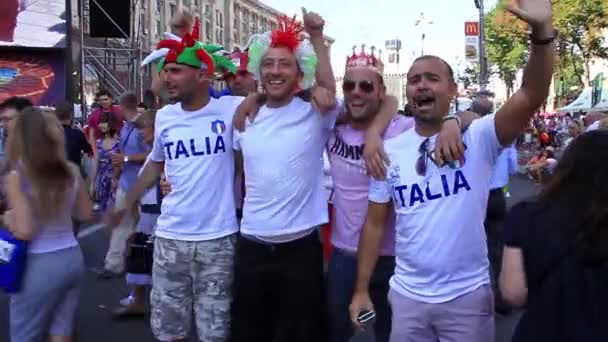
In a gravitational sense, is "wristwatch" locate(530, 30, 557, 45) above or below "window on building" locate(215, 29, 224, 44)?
below

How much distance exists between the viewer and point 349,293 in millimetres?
3779

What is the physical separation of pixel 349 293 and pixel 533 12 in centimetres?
167

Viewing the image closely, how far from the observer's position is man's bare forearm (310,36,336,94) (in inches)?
152

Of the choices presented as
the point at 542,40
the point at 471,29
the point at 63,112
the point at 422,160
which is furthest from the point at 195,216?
the point at 471,29

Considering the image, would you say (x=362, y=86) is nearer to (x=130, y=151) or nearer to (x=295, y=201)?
(x=295, y=201)

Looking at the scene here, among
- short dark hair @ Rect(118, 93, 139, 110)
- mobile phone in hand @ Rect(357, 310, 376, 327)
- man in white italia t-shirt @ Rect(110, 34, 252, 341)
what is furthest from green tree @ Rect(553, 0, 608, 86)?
mobile phone in hand @ Rect(357, 310, 376, 327)

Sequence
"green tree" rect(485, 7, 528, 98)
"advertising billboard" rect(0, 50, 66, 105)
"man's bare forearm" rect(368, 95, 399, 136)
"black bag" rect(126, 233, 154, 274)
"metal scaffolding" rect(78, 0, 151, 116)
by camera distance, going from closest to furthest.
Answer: "man's bare forearm" rect(368, 95, 399, 136) → "black bag" rect(126, 233, 154, 274) → "metal scaffolding" rect(78, 0, 151, 116) → "advertising billboard" rect(0, 50, 66, 105) → "green tree" rect(485, 7, 528, 98)

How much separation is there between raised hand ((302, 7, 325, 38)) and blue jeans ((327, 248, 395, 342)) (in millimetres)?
1059

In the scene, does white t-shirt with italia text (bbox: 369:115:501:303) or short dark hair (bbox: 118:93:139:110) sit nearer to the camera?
white t-shirt with italia text (bbox: 369:115:501:303)

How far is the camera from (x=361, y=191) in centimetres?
377

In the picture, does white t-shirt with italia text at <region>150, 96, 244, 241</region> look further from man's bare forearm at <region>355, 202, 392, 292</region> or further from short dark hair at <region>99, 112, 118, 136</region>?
short dark hair at <region>99, 112, 118, 136</region>

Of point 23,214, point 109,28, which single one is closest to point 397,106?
point 23,214

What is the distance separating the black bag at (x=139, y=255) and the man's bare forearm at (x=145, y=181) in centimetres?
198

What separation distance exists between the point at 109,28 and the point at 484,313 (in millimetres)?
23207
